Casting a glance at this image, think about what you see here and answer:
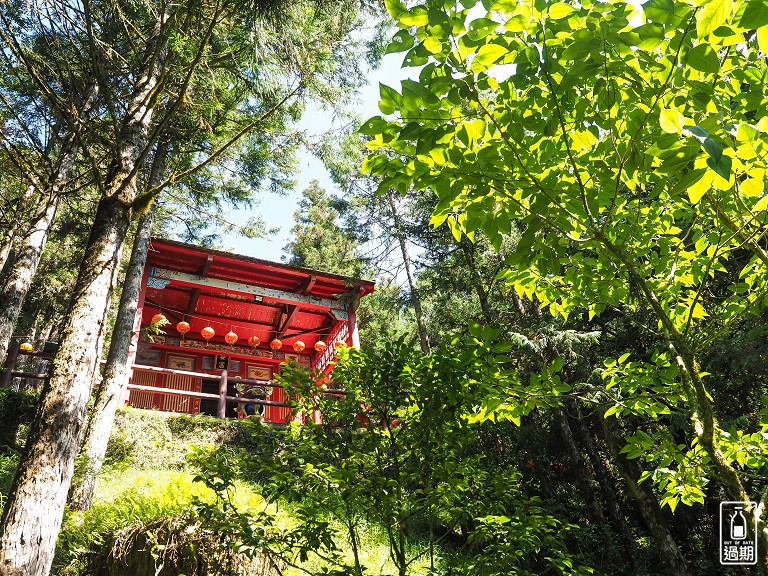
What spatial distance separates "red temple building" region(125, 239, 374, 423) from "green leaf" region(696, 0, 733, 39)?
10376 millimetres

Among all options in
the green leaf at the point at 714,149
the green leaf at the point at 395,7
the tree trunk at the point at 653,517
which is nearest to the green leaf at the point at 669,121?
the green leaf at the point at 714,149

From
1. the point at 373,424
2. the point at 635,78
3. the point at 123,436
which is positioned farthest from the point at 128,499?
the point at 635,78

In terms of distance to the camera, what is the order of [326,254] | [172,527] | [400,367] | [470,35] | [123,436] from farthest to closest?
[326,254] < [123,436] < [172,527] < [400,367] < [470,35]

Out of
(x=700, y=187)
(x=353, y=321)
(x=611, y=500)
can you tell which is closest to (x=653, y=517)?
(x=611, y=500)

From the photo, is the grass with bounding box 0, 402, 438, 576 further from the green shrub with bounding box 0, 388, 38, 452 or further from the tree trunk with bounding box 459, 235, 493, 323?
the tree trunk with bounding box 459, 235, 493, 323

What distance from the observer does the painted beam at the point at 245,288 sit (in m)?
Result: 11.7

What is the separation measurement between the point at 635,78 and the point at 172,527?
16.9 ft

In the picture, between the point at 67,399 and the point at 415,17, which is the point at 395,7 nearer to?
the point at 415,17

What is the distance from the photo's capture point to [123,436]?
26.4ft

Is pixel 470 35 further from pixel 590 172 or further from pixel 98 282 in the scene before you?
pixel 98 282

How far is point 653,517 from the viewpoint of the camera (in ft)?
25.9

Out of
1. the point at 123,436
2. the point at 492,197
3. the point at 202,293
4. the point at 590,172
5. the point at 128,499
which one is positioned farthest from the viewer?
the point at 202,293

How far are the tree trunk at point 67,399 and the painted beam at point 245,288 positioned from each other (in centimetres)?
752

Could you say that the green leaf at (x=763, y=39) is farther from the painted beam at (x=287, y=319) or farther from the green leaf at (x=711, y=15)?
the painted beam at (x=287, y=319)
